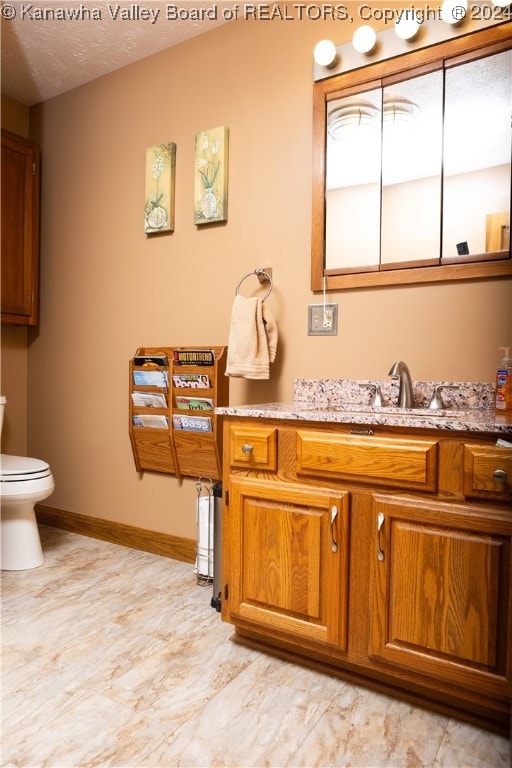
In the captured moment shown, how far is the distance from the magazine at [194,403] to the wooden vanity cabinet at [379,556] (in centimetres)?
65

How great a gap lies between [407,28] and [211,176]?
101 centimetres

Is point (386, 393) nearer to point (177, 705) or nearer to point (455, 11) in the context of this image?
point (177, 705)

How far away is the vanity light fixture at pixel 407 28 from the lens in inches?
77.7

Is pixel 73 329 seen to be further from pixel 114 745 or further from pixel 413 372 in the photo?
pixel 114 745

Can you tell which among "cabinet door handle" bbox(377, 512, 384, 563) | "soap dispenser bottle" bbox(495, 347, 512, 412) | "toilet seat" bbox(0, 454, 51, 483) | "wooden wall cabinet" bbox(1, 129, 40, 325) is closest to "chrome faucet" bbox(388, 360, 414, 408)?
"soap dispenser bottle" bbox(495, 347, 512, 412)

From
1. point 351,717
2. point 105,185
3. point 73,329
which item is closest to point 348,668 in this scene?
point 351,717

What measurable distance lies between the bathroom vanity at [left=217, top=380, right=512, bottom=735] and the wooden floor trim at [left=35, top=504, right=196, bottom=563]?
0.86 meters

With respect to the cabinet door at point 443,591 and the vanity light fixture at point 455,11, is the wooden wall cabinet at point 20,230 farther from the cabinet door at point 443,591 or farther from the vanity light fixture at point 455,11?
the cabinet door at point 443,591

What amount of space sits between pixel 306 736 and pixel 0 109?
3.56 metres

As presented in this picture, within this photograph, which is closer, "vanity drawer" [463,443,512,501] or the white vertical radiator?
"vanity drawer" [463,443,512,501]

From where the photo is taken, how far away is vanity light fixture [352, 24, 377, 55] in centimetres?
204

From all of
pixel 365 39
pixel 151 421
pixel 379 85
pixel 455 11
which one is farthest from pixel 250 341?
pixel 455 11

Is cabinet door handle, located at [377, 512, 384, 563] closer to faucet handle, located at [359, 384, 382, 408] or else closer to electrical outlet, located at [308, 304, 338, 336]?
faucet handle, located at [359, 384, 382, 408]

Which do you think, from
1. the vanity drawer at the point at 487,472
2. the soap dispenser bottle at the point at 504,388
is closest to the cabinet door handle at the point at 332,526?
the vanity drawer at the point at 487,472
